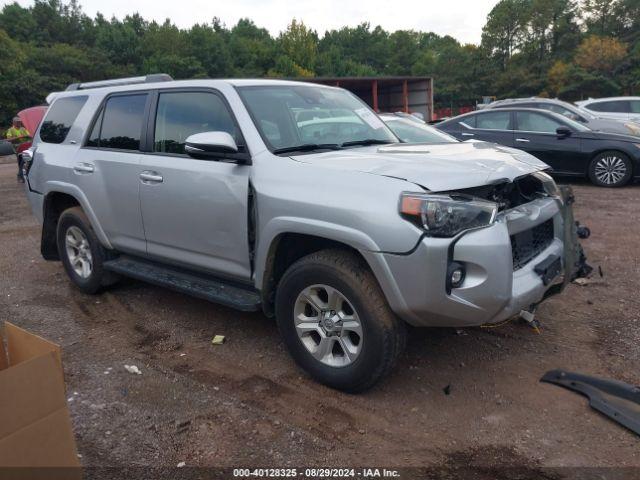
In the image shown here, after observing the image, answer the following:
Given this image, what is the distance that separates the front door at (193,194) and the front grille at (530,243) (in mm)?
1663

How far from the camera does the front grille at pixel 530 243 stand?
10.5ft

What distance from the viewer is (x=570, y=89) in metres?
66.7

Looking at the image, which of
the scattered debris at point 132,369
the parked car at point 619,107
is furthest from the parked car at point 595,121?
the scattered debris at point 132,369

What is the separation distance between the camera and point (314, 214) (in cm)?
315

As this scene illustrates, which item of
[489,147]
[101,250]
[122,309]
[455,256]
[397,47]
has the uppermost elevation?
[397,47]

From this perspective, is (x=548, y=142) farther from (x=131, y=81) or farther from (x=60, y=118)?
(x=60, y=118)

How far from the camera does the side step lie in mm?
3643

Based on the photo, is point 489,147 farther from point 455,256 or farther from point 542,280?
point 455,256

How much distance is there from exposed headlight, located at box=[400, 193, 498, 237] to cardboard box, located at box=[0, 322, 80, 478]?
175 cm

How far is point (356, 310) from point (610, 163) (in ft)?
27.2

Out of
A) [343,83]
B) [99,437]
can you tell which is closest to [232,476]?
[99,437]

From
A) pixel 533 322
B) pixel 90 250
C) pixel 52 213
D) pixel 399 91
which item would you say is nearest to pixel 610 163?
pixel 533 322

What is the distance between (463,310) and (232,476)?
55.9 inches

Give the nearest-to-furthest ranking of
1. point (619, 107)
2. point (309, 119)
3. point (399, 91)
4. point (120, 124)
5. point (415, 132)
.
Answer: point (309, 119), point (120, 124), point (415, 132), point (619, 107), point (399, 91)
